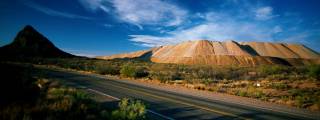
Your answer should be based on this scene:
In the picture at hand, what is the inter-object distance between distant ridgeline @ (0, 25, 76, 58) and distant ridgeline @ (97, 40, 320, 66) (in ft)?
155

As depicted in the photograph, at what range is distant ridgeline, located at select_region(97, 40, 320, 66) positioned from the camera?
98669mm

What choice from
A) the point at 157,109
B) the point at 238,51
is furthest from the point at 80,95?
the point at 238,51

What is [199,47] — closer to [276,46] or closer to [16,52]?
[276,46]

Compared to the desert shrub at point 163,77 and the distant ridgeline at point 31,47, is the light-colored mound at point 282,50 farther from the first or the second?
the desert shrub at point 163,77

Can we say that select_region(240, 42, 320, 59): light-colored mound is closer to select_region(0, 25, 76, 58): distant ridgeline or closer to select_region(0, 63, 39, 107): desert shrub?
select_region(0, 25, 76, 58): distant ridgeline

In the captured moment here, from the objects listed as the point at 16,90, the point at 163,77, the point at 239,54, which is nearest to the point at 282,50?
the point at 239,54

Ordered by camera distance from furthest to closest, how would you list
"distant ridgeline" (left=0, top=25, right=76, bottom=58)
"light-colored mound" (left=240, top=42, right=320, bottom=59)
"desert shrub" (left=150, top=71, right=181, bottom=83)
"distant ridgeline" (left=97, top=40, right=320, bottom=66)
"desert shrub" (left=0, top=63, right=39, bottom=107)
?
1. "light-colored mound" (left=240, top=42, right=320, bottom=59)
2. "distant ridgeline" (left=97, top=40, right=320, bottom=66)
3. "distant ridgeline" (left=0, top=25, right=76, bottom=58)
4. "desert shrub" (left=150, top=71, right=181, bottom=83)
5. "desert shrub" (left=0, top=63, right=39, bottom=107)

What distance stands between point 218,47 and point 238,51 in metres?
11.0

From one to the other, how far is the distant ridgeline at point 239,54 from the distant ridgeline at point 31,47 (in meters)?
47.4

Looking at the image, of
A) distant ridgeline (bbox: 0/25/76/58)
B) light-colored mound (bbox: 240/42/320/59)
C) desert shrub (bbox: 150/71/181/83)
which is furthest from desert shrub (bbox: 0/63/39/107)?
light-colored mound (bbox: 240/42/320/59)

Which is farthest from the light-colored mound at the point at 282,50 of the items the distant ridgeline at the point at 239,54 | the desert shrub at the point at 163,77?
the desert shrub at the point at 163,77

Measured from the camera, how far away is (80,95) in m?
10.6

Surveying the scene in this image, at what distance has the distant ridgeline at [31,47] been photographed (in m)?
89.9

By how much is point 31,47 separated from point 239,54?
84636 millimetres
